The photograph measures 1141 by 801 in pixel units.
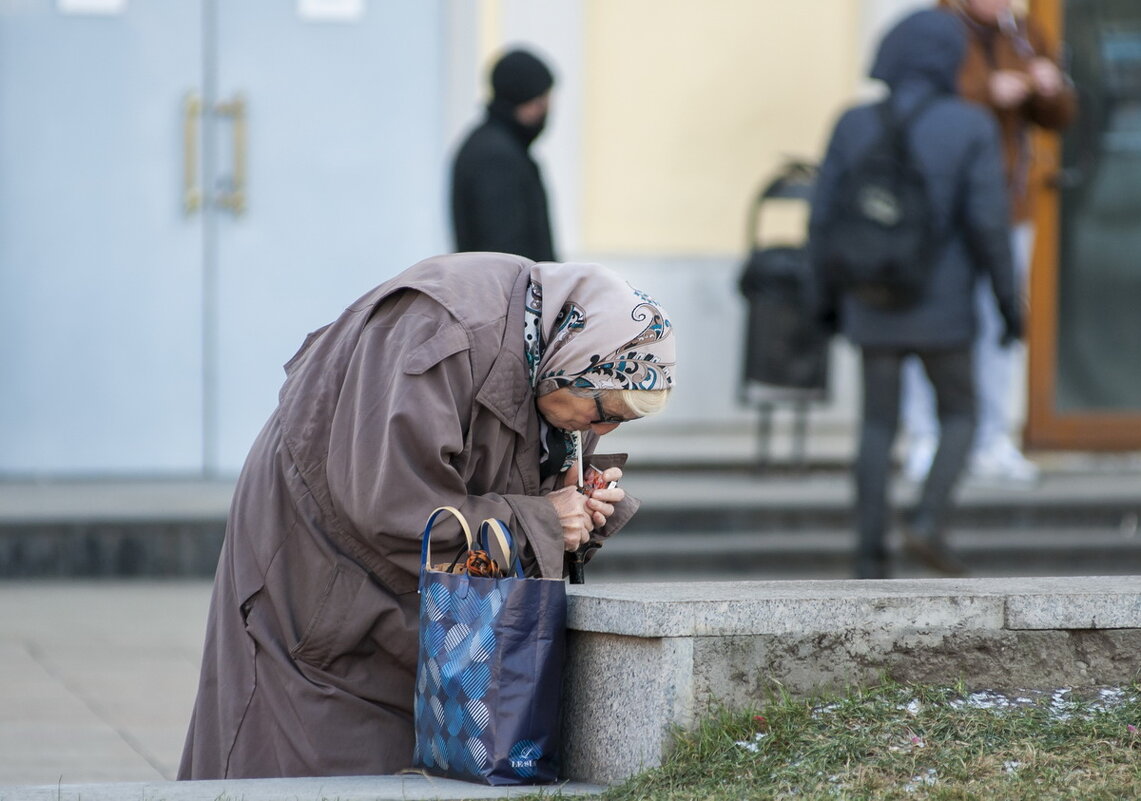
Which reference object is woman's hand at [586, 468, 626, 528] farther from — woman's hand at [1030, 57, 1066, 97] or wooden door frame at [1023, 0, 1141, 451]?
wooden door frame at [1023, 0, 1141, 451]

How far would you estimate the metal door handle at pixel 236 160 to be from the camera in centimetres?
771

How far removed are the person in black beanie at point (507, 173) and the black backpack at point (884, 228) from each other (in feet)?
3.50

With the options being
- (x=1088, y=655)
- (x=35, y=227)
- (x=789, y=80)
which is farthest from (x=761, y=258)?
(x=1088, y=655)

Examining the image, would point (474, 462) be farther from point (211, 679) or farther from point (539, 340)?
point (211, 679)

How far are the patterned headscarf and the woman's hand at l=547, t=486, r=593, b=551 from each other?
20 centimetres

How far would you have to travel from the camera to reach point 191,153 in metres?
7.69

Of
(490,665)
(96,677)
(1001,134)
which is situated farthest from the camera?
(1001,134)

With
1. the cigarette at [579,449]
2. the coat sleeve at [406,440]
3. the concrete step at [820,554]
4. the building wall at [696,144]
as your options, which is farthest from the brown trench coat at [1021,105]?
the coat sleeve at [406,440]

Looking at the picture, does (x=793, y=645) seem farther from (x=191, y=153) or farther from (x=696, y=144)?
(x=696, y=144)

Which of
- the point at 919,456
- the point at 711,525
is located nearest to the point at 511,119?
the point at 711,525

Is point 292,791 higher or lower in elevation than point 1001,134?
lower

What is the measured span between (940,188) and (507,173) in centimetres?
148

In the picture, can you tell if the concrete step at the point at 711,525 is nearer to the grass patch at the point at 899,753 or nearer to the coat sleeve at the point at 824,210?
the coat sleeve at the point at 824,210

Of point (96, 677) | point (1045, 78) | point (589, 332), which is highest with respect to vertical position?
point (1045, 78)
